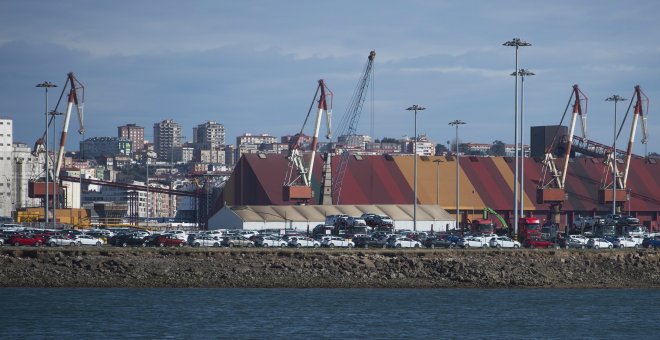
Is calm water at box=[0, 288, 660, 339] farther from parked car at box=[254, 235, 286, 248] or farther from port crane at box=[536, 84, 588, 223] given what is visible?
port crane at box=[536, 84, 588, 223]

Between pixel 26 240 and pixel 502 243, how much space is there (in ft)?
115

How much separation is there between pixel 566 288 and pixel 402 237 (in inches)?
693

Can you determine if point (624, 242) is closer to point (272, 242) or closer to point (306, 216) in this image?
point (272, 242)

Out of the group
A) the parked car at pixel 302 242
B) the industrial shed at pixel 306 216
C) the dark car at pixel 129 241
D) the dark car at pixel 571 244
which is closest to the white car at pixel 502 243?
the dark car at pixel 571 244

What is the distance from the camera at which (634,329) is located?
61.3 m

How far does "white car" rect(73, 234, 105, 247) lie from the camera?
86.2 meters

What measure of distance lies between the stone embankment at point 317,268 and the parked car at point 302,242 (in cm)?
904

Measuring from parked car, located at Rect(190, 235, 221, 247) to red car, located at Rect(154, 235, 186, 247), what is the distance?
935 millimetres

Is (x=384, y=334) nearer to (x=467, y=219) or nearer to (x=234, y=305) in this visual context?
(x=234, y=305)

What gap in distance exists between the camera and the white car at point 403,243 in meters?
89.4

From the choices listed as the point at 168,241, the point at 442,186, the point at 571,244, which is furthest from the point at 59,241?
the point at 442,186

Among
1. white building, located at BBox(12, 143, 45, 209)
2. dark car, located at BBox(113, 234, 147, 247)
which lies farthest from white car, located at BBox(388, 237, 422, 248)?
white building, located at BBox(12, 143, 45, 209)

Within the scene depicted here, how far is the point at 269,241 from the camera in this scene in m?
89.8

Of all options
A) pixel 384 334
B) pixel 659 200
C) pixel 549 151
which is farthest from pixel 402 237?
pixel 659 200
